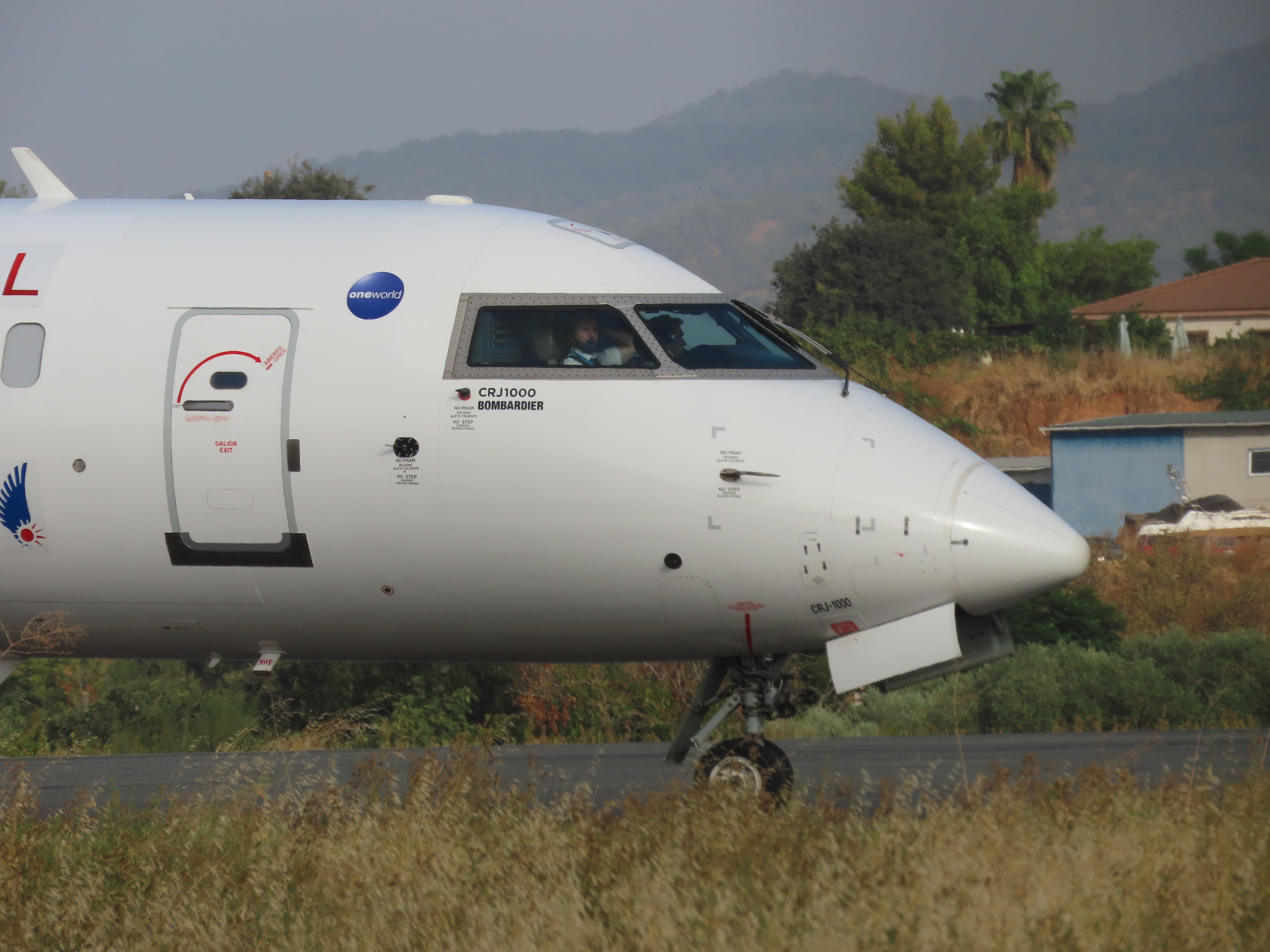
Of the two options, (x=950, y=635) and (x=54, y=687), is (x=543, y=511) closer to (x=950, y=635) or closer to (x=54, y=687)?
(x=950, y=635)

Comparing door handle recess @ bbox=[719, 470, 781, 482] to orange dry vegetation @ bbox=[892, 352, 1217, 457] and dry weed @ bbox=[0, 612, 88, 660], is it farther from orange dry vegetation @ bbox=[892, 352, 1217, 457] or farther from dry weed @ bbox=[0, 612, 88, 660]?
orange dry vegetation @ bbox=[892, 352, 1217, 457]

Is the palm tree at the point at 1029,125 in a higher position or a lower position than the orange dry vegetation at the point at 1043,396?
higher

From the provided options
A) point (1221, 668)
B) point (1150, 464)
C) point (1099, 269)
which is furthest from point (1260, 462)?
point (1099, 269)

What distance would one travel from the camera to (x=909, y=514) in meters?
8.08

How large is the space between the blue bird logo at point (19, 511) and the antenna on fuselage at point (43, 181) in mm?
2668

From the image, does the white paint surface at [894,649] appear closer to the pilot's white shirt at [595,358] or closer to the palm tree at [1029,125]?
the pilot's white shirt at [595,358]

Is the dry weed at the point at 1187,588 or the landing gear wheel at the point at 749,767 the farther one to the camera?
the dry weed at the point at 1187,588

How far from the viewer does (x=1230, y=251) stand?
124 m

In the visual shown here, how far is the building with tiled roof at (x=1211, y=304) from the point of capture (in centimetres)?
7694

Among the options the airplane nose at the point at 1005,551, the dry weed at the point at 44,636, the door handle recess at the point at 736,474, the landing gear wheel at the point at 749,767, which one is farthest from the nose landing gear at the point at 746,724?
the dry weed at the point at 44,636

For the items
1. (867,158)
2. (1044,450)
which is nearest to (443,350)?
(1044,450)

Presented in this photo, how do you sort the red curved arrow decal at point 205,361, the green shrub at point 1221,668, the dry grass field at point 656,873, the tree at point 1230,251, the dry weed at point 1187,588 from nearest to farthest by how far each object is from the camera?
the dry grass field at point 656,873 → the red curved arrow decal at point 205,361 → the green shrub at point 1221,668 → the dry weed at point 1187,588 → the tree at point 1230,251

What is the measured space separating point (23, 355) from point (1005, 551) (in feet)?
21.9

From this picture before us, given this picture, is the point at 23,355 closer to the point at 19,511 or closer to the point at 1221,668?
the point at 19,511
